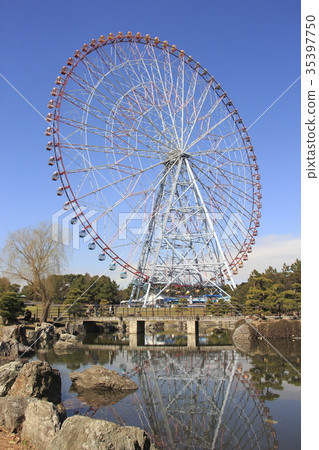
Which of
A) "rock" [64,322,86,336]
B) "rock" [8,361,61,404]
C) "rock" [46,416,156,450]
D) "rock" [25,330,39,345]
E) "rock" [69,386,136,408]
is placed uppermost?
"rock" [46,416,156,450]

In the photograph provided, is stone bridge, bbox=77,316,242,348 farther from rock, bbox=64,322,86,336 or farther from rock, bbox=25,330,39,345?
rock, bbox=25,330,39,345

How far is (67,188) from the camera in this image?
23.6 meters

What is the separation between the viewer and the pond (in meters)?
8.51

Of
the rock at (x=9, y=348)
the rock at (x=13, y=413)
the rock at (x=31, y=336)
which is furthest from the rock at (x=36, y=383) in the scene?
the rock at (x=31, y=336)

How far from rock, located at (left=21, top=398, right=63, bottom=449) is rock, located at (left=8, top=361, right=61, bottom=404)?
2.51 m

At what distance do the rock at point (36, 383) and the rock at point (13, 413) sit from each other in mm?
1818

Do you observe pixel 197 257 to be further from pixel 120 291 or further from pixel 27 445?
pixel 120 291

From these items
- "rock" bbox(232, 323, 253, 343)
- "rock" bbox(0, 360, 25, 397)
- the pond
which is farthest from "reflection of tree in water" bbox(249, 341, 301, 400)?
"rock" bbox(0, 360, 25, 397)

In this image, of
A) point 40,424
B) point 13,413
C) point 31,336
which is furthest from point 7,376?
point 31,336

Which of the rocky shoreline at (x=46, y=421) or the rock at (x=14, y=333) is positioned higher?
the rocky shoreline at (x=46, y=421)

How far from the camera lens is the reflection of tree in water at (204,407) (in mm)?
8305

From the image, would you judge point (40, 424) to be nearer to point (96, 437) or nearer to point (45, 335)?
point (96, 437)

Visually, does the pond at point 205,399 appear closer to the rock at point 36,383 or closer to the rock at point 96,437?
the rock at point 36,383
